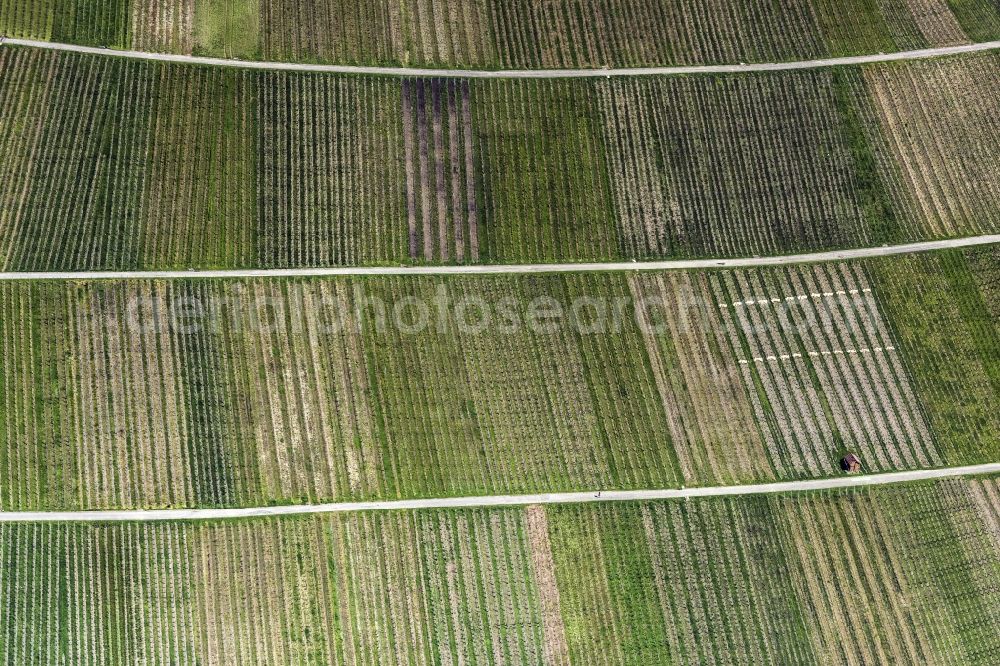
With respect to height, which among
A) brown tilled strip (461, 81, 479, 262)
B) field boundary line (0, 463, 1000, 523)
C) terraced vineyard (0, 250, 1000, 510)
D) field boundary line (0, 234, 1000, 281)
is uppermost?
brown tilled strip (461, 81, 479, 262)

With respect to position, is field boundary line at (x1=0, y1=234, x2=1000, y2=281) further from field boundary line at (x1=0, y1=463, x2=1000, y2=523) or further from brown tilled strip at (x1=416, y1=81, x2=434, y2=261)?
field boundary line at (x1=0, y1=463, x2=1000, y2=523)

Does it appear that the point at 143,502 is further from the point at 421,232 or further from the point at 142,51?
the point at 142,51

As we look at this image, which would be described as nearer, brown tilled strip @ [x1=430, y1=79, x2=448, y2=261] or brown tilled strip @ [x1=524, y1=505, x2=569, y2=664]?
brown tilled strip @ [x1=524, y1=505, x2=569, y2=664]

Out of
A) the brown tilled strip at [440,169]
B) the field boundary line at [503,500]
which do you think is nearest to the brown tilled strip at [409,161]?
the brown tilled strip at [440,169]

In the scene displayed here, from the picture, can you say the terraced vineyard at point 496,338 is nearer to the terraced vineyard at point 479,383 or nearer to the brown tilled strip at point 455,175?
the terraced vineyard at point 479,383

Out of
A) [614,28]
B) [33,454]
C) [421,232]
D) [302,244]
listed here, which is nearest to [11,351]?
[33,454]

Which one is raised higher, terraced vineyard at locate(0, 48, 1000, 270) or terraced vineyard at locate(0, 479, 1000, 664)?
terraced vineyard at locate(0, 48, 1000, 270)

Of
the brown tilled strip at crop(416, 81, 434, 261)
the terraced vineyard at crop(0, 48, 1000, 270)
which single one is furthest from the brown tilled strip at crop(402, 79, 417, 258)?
the brown tilled strip at crop(416, 81, 434, 261)

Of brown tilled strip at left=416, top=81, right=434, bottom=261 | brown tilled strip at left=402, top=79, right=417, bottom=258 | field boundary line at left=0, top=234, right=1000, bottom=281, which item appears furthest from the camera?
brown tilled strip at left=402, top=79, right=417, bottom=258
